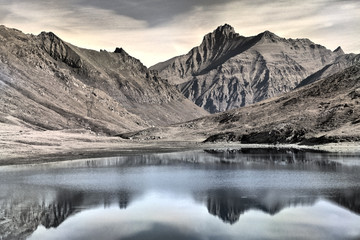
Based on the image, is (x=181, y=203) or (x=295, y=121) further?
(x=295, y=121)

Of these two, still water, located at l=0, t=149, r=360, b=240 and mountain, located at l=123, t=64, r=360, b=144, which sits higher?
mountain, located at l=123, t=64, r=360, b=144

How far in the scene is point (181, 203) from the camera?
36.2m

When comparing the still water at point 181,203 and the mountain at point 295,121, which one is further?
the mountain at point 295,121

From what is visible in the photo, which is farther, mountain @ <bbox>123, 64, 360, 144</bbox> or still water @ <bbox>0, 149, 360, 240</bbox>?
mountain @ <bbox>123, 64, 360, 144</bbox>

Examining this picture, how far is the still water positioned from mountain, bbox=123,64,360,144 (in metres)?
56.5

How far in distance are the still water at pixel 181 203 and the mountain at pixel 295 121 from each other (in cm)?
5648

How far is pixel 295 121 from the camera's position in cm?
13162

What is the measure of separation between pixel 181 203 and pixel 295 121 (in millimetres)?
101262

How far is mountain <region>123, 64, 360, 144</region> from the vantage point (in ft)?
378

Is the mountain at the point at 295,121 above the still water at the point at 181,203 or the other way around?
above

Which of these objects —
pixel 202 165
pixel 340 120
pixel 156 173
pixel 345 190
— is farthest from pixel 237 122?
pixel 345 190

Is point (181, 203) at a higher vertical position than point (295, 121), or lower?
lower

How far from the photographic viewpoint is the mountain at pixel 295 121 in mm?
115100

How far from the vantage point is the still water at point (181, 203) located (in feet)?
90.6
